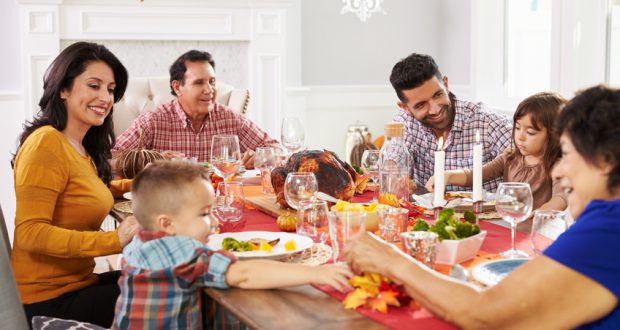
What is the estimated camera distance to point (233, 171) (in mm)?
2844

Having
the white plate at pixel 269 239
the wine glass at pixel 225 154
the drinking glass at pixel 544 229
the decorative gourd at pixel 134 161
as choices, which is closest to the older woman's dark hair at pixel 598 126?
the drinking glass at pixel 544 229

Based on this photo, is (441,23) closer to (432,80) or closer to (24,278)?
(432,80)

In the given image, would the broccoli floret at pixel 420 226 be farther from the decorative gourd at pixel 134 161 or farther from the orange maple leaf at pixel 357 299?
the decorative gourd at pixel 134 161

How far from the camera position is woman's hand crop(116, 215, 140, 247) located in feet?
7.18

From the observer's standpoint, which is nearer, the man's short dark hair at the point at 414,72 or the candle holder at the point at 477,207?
the candle holder at the point at 477,207

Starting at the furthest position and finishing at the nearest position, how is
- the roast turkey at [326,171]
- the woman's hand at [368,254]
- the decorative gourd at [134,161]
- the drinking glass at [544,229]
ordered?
the decorative gourd at [134,161] < the roast turkey at [326,171] < the drinking glass at [544,229] < the woman's hand at [368,254]

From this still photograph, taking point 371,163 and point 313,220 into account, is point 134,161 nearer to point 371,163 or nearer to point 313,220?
point 371,163

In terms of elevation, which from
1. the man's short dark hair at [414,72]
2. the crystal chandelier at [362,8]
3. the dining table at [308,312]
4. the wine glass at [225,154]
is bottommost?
the dining table at [308,312]

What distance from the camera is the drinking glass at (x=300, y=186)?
2.22 meters

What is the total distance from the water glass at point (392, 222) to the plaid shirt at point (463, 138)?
4.52 feet

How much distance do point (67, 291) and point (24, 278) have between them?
0.13 m

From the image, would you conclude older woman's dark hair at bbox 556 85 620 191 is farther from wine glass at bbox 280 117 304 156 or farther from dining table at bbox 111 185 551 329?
wine glass at bbox 280 117 304 156

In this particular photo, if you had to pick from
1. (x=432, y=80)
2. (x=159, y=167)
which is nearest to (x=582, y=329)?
(x=159, y=167)

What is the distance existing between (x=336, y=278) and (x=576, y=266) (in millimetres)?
493
